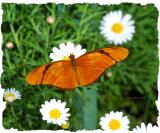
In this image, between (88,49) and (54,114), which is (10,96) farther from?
(88,49)

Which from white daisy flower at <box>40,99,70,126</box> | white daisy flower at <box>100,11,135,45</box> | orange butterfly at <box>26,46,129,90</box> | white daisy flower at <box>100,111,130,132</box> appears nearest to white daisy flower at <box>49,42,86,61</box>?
orange butterfly at <box>26,46,129,90</box>

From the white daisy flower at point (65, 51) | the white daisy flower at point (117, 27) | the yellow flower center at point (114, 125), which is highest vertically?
the white daisy flower at point (117, 27)

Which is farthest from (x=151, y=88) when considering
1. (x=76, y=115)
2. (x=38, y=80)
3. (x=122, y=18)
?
(x=38, y=80)

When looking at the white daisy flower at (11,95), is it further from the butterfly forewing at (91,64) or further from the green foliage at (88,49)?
the butterfly forewing at (91,64)

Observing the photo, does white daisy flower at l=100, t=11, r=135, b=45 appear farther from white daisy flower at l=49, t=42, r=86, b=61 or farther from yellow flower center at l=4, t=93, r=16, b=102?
yellow flower center at l=4, t=93, r=16, b=102

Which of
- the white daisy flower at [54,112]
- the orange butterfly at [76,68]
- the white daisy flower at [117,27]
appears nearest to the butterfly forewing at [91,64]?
the orange butterfly at [76,68]

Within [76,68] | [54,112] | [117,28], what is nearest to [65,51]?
[76,68]
